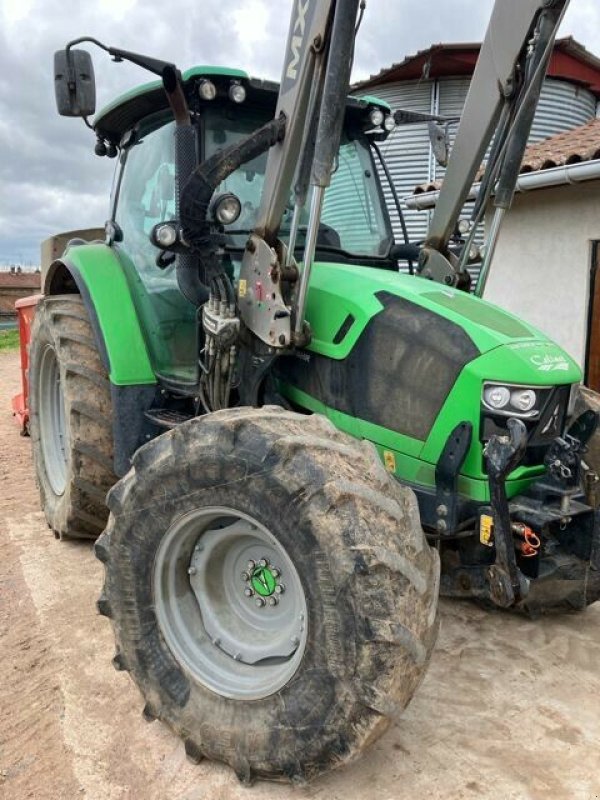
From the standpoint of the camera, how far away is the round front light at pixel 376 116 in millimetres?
3887

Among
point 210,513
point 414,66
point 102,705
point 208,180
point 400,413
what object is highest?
point 414,66

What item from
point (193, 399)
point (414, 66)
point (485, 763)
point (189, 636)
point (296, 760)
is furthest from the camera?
point (414, 66)

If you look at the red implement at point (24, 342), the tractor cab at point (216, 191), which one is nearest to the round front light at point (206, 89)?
the tractor cab at point (216, 191)

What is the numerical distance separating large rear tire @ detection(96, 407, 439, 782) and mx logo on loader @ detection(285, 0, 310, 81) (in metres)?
1.33

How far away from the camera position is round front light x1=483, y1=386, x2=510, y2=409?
250 centimetres

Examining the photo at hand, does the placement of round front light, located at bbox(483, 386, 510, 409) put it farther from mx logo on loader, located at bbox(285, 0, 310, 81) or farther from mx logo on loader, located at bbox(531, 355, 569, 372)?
mx logo on loader, located at bbox(285, 0, 310, 81)

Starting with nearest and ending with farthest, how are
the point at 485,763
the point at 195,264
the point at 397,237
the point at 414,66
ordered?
1. the point at 485,763
2. the point at 195,264
3. the point at 397,237
4. the point at 414,66

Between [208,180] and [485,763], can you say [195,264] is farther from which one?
[485,763]

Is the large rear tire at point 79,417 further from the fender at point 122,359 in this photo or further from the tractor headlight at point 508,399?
the tractor headlight at point 508,399

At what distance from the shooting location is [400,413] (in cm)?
270

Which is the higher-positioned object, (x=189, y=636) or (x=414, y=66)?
(x=414, y=66)

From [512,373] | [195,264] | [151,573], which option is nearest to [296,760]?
[151,573]

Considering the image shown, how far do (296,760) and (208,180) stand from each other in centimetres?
205

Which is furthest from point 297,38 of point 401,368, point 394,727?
point 394,727
